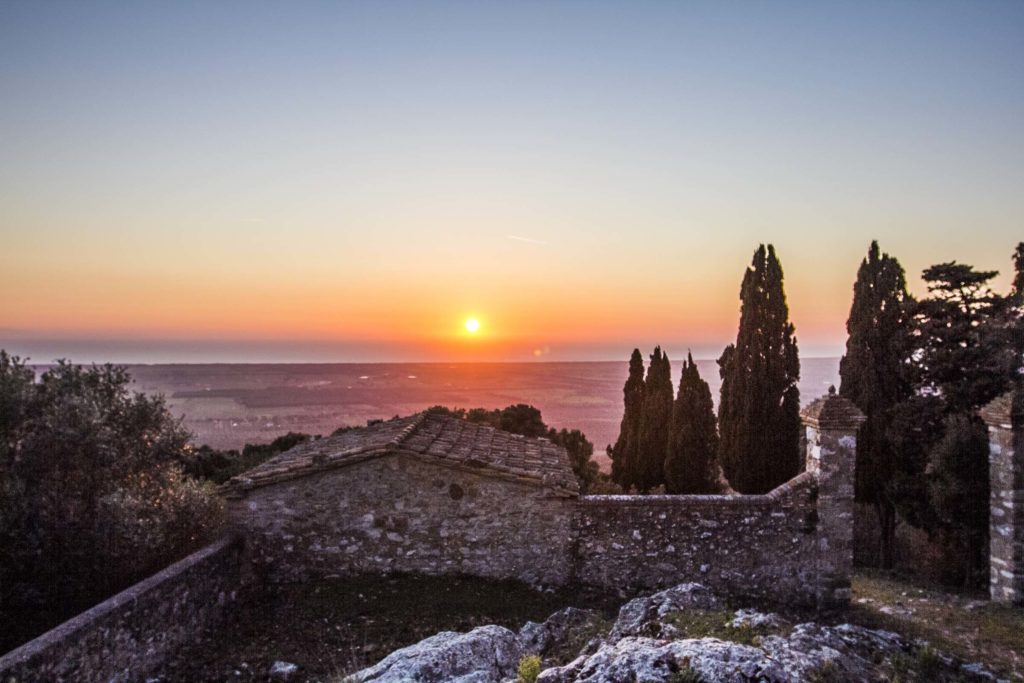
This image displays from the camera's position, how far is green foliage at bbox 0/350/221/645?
9.23m

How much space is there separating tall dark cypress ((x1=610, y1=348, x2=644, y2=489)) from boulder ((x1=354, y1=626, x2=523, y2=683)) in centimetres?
1818

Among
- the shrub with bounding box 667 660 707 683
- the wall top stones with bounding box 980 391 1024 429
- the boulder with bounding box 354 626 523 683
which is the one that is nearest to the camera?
the shrub with bounding box 667 660 707 683

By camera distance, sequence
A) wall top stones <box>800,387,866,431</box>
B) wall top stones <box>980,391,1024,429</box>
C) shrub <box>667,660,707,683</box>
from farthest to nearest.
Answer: wall top stones <box>980,391,1024,429</box>
wall top stones <box>800,387,866,431</box>
shrub <box>667,660,707,683</box>

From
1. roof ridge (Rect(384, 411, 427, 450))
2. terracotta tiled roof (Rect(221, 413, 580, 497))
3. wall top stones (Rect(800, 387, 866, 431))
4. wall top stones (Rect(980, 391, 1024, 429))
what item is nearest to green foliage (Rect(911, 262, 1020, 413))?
wall top stones (Rect(980, 391, 1024, 429))

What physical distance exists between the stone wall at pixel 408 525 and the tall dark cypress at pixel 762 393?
1170 cm

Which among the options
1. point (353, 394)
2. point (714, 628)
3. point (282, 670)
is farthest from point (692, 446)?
point (353, 394)

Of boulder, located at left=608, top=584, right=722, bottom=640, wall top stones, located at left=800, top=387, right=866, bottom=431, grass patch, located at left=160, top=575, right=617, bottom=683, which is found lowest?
grass patch, located at left=160, top=575, right=617, bottom=683

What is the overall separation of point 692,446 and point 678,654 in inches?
777

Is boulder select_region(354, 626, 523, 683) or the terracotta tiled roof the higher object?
the terracotta tiled roof

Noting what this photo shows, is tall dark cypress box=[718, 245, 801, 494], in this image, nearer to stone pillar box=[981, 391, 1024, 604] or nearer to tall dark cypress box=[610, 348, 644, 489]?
tall dark cypress box=[610, 348, 644, 489]

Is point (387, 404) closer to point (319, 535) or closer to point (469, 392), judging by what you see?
point (469, 392)

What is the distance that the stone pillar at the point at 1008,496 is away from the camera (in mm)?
12234

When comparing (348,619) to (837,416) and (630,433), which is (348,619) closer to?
(837,416)

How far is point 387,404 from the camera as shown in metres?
67.1
